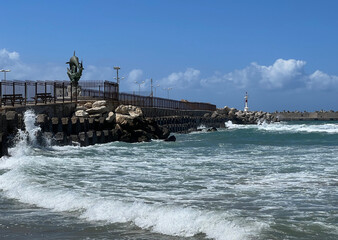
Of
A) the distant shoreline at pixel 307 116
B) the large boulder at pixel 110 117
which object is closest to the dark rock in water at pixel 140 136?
the large boulder at pixel 110 117

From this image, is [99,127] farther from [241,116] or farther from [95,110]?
[241,116]

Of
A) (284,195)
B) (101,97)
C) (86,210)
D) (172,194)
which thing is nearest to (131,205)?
(86,210)

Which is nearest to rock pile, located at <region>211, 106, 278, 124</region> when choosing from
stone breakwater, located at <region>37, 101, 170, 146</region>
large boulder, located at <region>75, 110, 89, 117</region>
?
stone breakwater, located at <region>37, 101, 170, 146</region>

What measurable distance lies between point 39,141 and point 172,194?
14.2 meters

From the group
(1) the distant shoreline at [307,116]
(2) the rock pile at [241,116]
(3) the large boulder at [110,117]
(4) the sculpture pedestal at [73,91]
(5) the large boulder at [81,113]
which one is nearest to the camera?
(5) the large boulder at [81,113]

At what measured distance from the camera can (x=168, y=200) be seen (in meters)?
9.66

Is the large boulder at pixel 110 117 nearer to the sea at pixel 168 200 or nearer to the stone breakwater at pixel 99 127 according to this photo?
the stone breakwater at pixel 99 127

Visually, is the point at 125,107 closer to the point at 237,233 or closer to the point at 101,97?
the point at 101,97

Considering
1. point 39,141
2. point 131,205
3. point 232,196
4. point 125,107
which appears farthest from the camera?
point 125,107

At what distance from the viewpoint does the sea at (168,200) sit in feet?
23.4

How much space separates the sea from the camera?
7.13 m

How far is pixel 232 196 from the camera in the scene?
10.1 metres

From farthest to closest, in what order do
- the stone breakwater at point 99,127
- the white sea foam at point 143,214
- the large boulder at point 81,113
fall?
the large boulder at point 81,113, the stone breakwater at point 99,127, the white sea foam at point 143,214

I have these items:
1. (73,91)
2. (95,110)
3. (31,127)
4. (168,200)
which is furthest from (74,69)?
(168,200)
